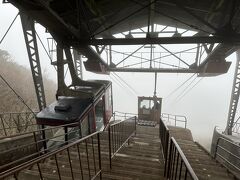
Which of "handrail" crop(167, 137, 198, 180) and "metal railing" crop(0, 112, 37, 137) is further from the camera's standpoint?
"metal railing" crop(0, 112, 37, 137)

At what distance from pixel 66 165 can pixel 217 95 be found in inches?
2602

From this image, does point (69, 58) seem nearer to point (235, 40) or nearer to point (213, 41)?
point (213, 41)

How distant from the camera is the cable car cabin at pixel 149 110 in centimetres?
1742

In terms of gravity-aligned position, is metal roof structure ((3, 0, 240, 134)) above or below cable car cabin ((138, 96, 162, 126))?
above

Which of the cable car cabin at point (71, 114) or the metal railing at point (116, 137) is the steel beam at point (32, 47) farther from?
the metal railing at point (116, 137)

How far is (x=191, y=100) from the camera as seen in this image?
62250mm

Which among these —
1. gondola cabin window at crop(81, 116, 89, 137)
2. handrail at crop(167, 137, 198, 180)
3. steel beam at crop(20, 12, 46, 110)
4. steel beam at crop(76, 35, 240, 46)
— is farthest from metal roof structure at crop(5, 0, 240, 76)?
handrail at crop(167, 137, 198, 180)

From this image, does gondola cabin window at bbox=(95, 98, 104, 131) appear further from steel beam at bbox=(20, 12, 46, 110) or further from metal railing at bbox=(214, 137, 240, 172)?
metal railing at bbox=(214, 137, 240, 172)

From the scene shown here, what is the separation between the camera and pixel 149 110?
58.4 ft

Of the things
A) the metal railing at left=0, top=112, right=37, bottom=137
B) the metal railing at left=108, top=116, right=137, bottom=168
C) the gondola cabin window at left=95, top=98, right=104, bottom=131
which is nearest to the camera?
the metal railing at left=108, top=116, right=137, bottom=168

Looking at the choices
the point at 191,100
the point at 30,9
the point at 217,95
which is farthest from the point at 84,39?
the point at 217,95

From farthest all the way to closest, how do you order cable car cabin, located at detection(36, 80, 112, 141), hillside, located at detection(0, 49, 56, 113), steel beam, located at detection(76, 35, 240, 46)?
1. hillside, located at detection(0, 49, 56, 113)
2. cable car cabin, located at detection(36, 80, 112, 141)
3. steel beam, located at detection(76, 35, 240, 46)

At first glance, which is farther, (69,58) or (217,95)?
(217,95)

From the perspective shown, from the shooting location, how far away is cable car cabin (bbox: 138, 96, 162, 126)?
57.2 ft
